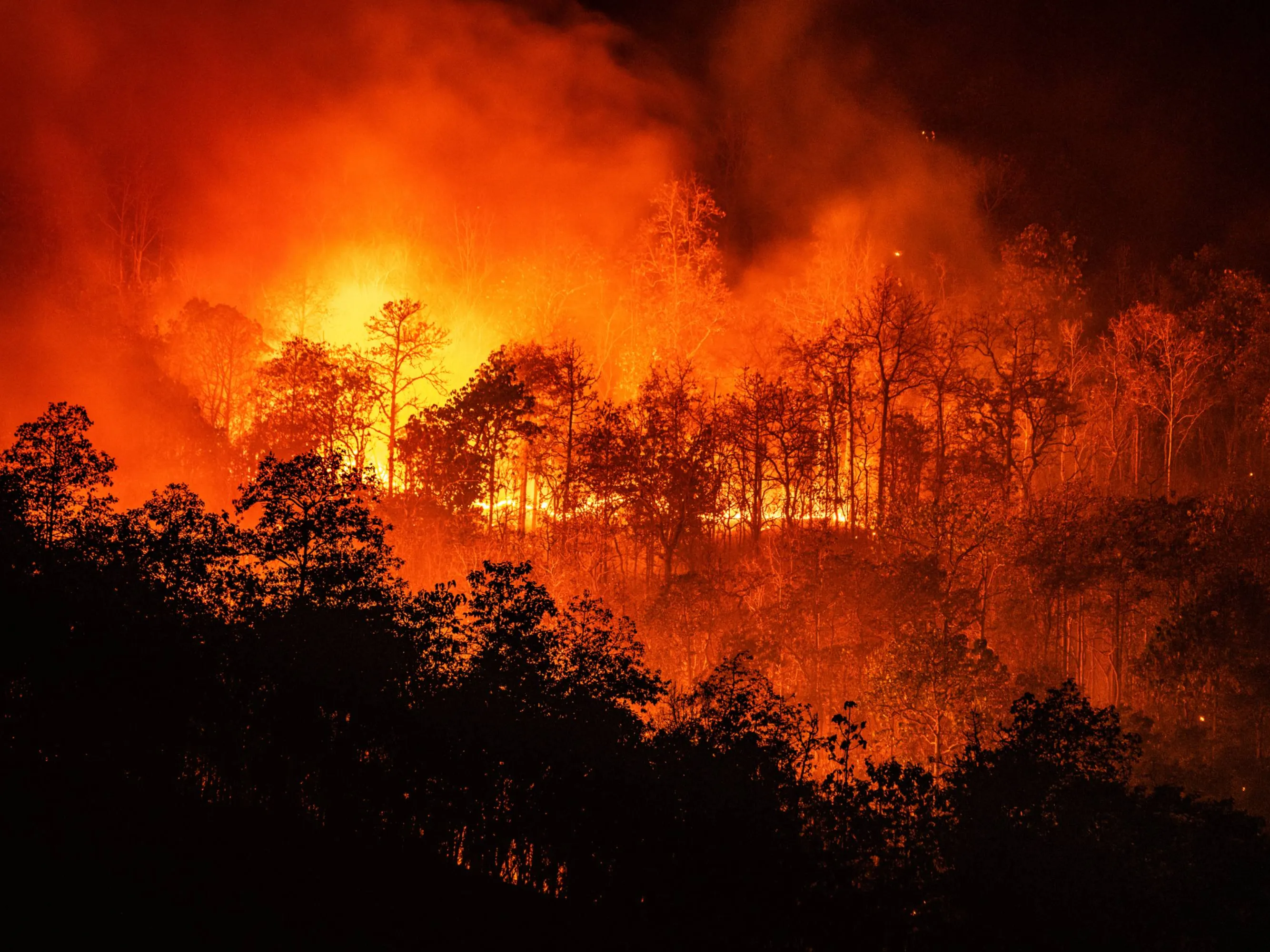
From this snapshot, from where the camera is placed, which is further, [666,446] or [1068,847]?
[666,446]

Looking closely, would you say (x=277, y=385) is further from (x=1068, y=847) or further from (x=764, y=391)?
(x=1068, y=847)

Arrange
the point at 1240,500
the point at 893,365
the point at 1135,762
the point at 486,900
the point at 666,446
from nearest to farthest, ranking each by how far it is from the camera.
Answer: the point at 486,900 → the point at 1135,762 → the point at 1240,500 → the point at 666,446 → the point at 893,365

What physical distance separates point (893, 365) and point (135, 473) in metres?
29.1

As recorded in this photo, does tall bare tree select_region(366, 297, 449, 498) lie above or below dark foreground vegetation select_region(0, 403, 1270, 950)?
above

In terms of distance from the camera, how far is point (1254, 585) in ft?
86.9

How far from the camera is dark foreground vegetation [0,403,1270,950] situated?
980 centimetres

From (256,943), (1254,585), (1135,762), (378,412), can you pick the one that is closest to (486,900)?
(256,943)

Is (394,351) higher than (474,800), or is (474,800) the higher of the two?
(394,351)

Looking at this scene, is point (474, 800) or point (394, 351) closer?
point (474, 800)

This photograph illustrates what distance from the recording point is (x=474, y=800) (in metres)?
11.0

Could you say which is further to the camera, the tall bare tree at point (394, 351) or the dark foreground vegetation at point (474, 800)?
the tall bare tree at point (394, 351)

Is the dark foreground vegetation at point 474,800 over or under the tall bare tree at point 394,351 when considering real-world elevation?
under

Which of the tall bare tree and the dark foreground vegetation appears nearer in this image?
the dark foreground vegetation

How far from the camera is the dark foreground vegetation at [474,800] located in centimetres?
980
